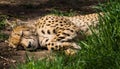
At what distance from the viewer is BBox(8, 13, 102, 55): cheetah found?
24.4 ft

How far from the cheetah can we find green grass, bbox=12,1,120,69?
154cm

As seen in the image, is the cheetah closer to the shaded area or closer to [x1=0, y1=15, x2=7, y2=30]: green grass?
[x1=0, y1=15, x2=7, y2=30]: green grass

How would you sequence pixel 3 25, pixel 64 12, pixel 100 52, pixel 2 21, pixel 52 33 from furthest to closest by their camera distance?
pixel 64 12 → pixel 2 21 → pixel 3 25 → pixel 52 33 → pixel 100 52

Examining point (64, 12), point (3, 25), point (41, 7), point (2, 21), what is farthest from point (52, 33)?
point (41, 7)

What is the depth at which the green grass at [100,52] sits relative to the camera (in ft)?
17.6

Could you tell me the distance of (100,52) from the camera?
17.9 ft

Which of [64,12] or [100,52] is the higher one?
[100,52]

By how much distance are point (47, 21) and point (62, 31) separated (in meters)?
0.40

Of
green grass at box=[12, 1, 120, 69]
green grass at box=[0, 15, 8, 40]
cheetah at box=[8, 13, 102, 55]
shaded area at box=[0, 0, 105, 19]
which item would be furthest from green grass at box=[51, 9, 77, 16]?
green grass at box=[12, 1, 120, 69]

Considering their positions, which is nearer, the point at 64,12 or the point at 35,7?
the point at 64,12

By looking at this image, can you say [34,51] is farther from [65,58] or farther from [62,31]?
[65,58]

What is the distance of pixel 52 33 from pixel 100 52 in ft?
7.46

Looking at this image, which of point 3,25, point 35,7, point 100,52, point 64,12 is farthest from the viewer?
point 35,7

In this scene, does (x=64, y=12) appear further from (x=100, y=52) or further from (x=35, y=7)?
(x=100, y=52)
